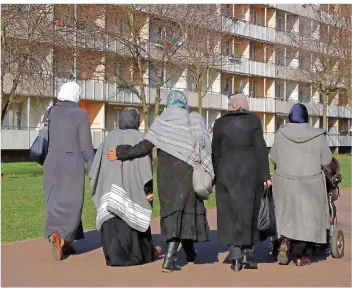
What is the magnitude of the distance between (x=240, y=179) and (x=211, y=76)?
42356 mm

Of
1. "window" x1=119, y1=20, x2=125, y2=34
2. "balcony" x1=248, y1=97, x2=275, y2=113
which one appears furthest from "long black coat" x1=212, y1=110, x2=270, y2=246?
"balcony" x1=248, y1=97, x2=275, y2=113

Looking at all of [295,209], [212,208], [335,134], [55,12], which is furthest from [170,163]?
[335,134]

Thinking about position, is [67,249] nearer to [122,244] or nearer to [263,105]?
[122,244]

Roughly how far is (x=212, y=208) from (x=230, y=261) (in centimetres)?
704

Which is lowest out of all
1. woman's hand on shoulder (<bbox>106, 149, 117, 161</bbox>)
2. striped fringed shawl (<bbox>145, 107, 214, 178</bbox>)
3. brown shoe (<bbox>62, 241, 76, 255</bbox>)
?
brown shoe (<bbox>62, 241, 76, 255</bbox>)

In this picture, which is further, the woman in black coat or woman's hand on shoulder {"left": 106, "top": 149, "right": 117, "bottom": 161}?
woman's hand on shoulder {"left": 106, "top": 149, "right": 117, "bottom": 161}

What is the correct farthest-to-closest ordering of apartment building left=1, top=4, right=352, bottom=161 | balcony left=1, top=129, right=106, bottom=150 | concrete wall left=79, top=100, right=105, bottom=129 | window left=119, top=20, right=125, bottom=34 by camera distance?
1. concrete wall left=79, top=100, right=105, bottom=129
2. balcony left=1, top=129, right=106, bottom=150
3. window left=119, top=20, right=125, bottom=34
4. apartment building left=1, top=4, right=352, bottom=161

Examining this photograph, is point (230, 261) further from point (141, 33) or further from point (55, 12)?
point (141, 33)

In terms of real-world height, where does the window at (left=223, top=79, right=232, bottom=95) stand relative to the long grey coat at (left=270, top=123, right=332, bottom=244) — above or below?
above

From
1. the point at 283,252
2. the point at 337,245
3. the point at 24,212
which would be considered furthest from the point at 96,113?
the point at 283,252

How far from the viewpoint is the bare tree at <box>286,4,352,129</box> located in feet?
151

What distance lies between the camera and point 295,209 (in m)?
9.25

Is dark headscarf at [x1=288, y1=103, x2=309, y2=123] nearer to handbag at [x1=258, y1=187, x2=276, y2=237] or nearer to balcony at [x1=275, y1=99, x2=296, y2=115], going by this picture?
handbag at [x1=258, y1=187, x2=276, y2=237]

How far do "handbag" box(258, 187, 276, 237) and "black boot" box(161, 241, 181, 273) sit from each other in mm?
988
